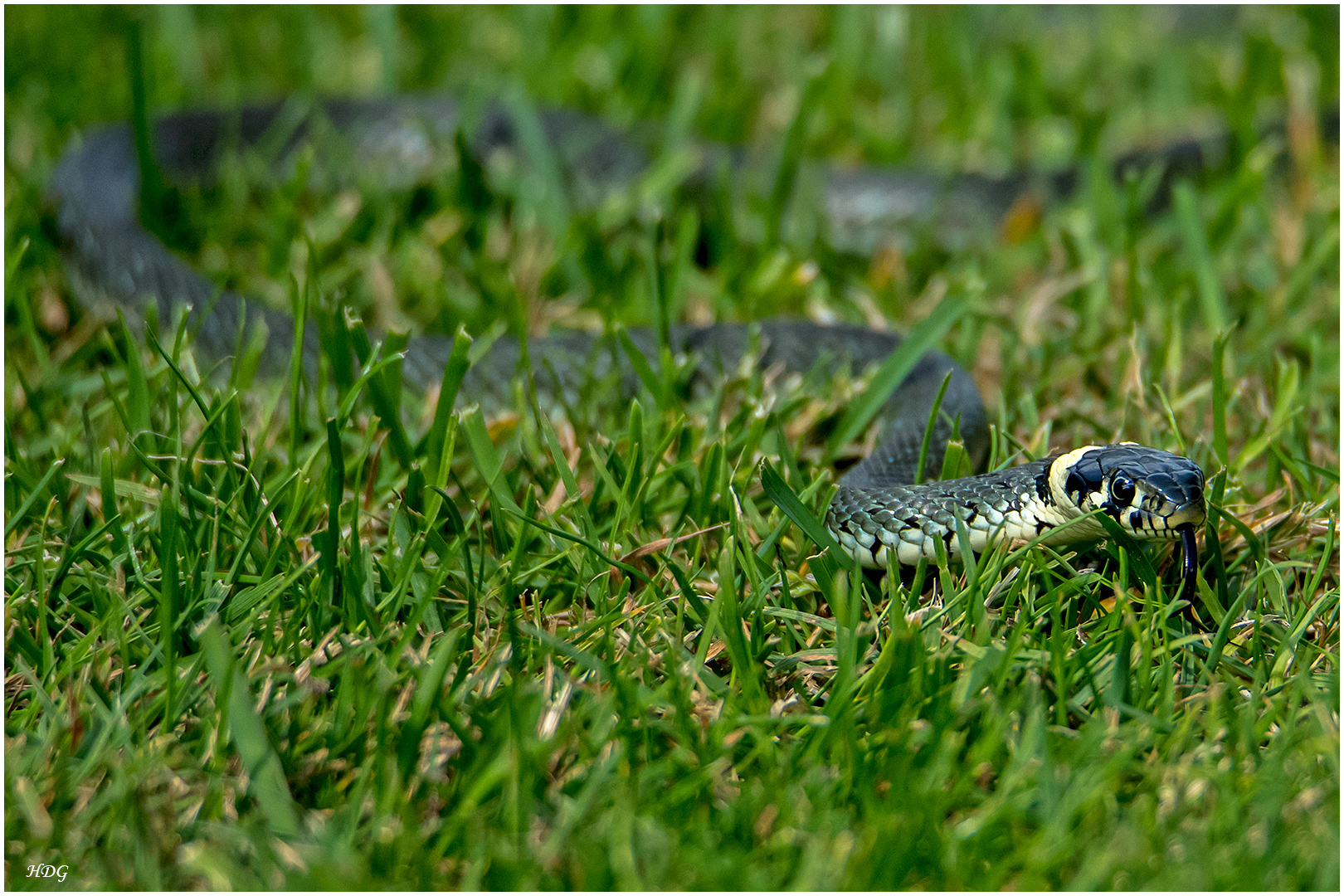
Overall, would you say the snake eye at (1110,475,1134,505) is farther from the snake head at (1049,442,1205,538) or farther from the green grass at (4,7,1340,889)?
the green grass at (4,7,1340,889)

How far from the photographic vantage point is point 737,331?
3623 millimetres

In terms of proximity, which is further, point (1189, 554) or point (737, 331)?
point (737, 331)

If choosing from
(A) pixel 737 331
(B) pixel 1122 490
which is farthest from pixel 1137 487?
(A) pixel 737 331

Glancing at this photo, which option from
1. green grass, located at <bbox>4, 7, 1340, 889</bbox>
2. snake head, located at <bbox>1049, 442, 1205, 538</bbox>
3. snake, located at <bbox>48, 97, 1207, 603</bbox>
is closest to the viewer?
green grass, located at <bbox>4, 7, 1340, 889</bbox>

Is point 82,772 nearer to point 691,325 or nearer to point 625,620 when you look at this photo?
point 625,620

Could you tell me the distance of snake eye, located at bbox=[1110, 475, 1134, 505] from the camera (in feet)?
7.89

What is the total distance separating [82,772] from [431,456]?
1038mm

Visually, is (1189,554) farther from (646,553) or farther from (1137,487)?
(646,553)

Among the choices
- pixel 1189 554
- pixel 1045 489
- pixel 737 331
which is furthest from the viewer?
pixel 737 331

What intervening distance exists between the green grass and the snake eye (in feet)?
0.40

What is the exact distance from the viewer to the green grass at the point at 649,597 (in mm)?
1891

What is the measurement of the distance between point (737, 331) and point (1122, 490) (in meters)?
1.50

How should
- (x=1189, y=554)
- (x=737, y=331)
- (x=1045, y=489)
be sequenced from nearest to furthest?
(x=1189, y=554)
(x=1045, y=489)
(x=737, y=331)

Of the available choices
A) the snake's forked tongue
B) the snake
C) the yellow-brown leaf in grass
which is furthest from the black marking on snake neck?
the yellow-brown leaf in grass
